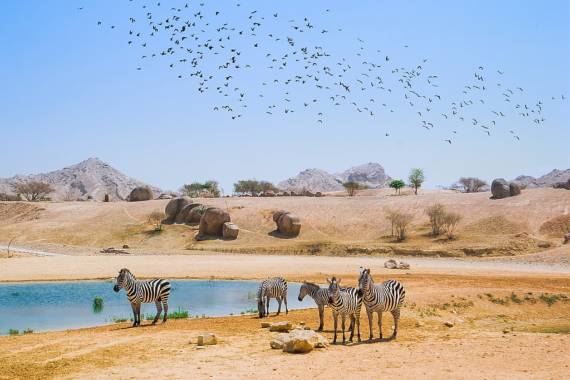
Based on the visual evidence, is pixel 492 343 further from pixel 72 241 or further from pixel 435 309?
pixel 72 241

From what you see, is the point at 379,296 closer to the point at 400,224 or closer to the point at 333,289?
the point at 333,289

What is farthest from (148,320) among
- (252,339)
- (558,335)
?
(558,335)

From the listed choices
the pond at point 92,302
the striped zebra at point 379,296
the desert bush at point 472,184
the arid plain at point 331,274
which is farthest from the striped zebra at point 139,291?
the desert bush at point 472,184

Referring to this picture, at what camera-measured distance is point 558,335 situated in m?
19.1

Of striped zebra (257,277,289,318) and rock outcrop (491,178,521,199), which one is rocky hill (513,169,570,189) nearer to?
rock outcrop (491,178,521,199)

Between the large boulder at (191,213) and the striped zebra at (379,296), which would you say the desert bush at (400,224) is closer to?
the large boulder at (191,213)

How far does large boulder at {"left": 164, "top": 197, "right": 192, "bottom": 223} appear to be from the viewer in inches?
3177

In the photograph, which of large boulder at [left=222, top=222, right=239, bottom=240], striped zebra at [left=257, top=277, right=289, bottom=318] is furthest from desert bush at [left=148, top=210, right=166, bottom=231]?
striped zebra at [left=257, top=277, right=289, bottom=318]

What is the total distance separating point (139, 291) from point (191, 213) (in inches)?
2203

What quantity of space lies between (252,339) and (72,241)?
61.2 m

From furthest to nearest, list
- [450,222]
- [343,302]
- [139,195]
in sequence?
[139,195] → [450,222] → [343,302]

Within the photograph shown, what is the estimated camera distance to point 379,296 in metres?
18.2

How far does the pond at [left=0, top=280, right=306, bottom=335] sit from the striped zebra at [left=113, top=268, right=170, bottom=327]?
2.33 metres

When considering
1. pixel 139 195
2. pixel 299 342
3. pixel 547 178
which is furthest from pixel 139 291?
pixel 547 178
